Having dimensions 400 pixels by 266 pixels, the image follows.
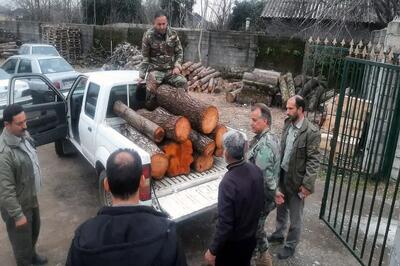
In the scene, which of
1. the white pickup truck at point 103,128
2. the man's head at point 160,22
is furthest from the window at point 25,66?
the man's head at point 160,22

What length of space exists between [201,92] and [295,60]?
3.85 meters

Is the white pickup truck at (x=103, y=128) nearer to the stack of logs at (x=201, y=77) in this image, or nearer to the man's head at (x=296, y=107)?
the man's head at (x=296, y=107)

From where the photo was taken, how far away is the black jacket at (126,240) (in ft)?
5.29

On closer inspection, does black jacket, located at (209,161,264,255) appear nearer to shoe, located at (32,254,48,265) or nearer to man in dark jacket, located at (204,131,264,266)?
man in dark jacket, located at (204,131,264,266)

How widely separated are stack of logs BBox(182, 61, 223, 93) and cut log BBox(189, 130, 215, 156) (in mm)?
9105

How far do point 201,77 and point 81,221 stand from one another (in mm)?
10027

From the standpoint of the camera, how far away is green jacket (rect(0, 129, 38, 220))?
10.2 ft

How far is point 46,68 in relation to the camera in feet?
34.8

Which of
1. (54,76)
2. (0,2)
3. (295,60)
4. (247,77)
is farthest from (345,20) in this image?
(0,2)

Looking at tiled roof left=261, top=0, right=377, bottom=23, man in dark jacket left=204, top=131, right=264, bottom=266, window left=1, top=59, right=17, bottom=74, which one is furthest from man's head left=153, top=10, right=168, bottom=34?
tiled roof left=261, top=0, right=377, bottom=23

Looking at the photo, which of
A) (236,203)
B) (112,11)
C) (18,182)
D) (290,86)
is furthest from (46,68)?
(112,11)

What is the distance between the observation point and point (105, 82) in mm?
4863

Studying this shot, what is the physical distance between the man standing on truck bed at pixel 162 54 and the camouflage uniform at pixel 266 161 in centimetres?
227

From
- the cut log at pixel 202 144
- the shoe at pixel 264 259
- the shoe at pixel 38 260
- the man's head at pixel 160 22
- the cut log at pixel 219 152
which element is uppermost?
the man's head at pixel 160 22
